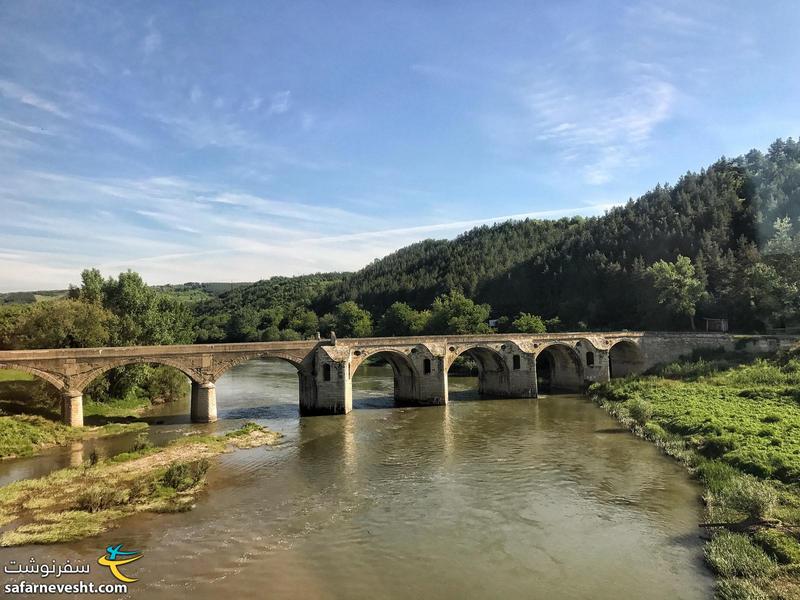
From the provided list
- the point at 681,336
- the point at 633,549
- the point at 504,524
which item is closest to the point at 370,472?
the point at 504,524

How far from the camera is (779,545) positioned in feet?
50.8

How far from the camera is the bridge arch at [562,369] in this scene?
5119cm

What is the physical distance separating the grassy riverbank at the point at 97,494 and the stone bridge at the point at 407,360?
349 inches

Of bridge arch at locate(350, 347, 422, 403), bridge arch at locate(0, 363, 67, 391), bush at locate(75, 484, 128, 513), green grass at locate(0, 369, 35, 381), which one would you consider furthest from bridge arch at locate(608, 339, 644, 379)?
green grass at locate(0, 369, 35, 381)

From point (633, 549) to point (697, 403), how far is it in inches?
918

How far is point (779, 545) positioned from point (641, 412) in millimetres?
21084

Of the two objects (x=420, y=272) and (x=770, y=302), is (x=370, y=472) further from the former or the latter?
(x=420, y=272)

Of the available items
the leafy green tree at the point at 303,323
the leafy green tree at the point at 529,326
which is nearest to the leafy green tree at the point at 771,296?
the leafy green tree at the point at 529,326

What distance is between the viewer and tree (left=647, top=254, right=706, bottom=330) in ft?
206

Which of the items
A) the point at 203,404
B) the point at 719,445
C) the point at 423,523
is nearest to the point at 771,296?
the point at 719,445

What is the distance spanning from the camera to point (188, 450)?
29016 millimetres

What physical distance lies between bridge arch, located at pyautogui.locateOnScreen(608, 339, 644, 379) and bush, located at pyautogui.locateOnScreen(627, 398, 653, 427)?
663 inches

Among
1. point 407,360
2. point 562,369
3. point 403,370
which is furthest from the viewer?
point 562,369

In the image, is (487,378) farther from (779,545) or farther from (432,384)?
(779,545)
